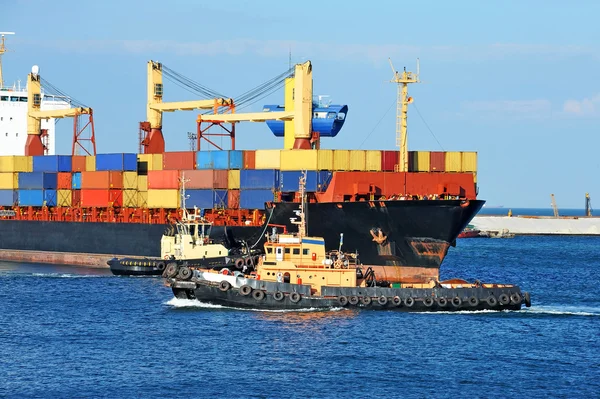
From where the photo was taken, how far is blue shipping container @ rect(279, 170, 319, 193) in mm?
60719

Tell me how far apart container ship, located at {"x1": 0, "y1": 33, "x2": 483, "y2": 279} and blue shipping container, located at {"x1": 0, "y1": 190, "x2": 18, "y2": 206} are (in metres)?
0.11

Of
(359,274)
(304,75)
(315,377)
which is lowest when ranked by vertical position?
(315,377)

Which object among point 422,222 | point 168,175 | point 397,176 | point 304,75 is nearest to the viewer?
point 422,222

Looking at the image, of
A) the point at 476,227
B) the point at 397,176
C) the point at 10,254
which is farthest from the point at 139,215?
the point at 476,227

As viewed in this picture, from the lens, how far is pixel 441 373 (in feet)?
113

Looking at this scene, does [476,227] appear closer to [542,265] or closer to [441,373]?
[542,265]

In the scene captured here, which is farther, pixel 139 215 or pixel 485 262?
pixel 485 262

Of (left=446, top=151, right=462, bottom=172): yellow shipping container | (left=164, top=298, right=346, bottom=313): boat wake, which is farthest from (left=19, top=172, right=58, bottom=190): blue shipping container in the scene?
(left=164, top=298, right=346, bottom=313): boat wake

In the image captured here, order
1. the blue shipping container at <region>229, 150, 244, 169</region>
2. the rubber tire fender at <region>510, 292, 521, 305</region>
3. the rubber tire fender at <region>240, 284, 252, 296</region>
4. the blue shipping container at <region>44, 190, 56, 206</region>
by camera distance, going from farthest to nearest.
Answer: the blue shipping container at <region>44, 190, 56, 206</region> < the blue shipping container at <region>229, 150, 244, 169</region> < the rubber tire fender at <region>510, 292, 521, 305</region> < the rubber tire fender at <region>240, 284, 252, 296</region>

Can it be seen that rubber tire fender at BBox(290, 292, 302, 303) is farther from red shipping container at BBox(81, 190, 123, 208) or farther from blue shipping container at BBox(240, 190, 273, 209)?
red shipping container at BBox(81, 190, 123, 208)

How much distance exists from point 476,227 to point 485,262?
8134cm

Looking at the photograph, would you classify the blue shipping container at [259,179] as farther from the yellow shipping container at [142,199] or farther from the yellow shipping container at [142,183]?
the yellow shipping container at [142,183]

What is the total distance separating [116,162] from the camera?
76.1 metres

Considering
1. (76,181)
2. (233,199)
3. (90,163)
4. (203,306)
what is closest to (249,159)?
(233,199)
